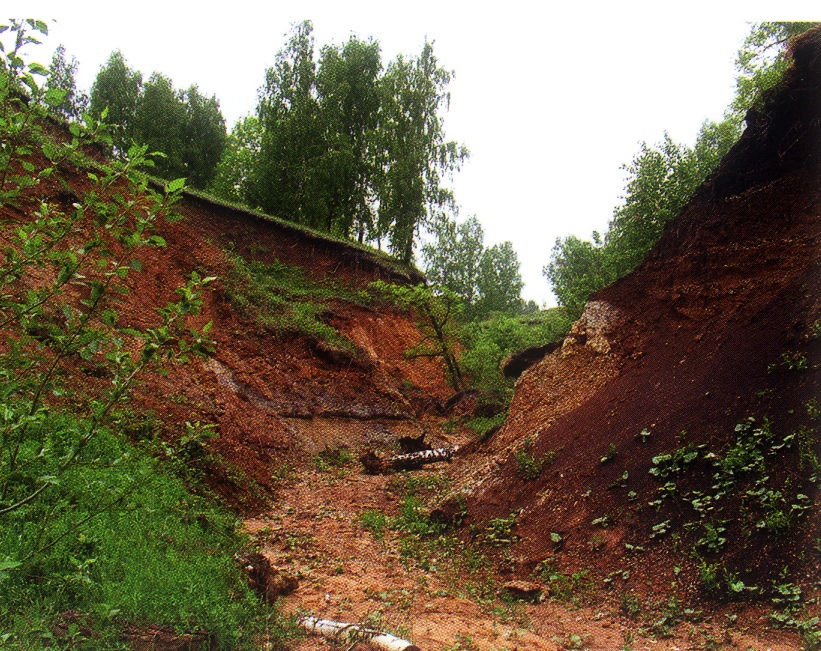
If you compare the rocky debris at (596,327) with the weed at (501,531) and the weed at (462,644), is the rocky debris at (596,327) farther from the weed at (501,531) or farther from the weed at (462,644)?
the weed at (462,644)

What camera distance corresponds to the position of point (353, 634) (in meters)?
4.39

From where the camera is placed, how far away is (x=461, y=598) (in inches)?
261

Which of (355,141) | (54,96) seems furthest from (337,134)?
(54,96)

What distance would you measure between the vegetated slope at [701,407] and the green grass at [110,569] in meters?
3.90

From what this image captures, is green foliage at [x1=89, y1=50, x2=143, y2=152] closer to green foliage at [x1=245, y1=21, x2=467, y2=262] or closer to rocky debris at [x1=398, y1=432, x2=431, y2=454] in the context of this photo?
green foliage at [x1=245, y1=21, x2=467, y2=262]

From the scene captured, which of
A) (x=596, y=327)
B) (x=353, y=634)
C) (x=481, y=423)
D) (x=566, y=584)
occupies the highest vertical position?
(x=596, y=327)

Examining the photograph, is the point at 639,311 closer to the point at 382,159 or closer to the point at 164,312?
the point at 164,312

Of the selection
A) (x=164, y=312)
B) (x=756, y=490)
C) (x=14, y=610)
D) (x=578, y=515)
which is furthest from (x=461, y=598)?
(x=164, y=312)

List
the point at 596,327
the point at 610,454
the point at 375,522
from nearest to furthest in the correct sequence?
the point at 610,454 < the point at 375,522 < the point at 596,327

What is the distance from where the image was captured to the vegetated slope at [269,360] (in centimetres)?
1123

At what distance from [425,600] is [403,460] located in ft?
23.6

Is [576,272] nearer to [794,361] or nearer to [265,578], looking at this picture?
[794,361]

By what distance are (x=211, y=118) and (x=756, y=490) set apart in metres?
33.5

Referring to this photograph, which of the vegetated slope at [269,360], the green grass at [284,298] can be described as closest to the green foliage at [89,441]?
the vegetated slope at [269,360]
